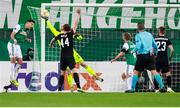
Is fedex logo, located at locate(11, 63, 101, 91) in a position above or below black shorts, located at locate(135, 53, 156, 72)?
below

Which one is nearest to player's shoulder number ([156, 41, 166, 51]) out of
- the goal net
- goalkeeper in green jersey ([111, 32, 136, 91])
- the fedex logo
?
goalkeeper in green jersey ([111, 32, 136, 91])

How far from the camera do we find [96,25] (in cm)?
2281

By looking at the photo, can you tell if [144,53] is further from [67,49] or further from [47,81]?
[47,81]

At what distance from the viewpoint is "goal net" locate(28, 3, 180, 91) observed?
1870cm

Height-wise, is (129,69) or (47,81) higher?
(129,69)

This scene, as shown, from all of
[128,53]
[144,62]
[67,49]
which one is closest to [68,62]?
[67,49]

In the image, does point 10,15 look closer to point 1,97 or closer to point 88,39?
point 88,39

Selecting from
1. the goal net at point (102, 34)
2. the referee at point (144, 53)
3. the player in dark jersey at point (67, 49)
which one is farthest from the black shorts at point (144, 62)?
Result: the goal net at point (102, 34)

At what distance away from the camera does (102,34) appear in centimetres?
2211

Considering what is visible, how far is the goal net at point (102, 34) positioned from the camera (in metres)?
18.7

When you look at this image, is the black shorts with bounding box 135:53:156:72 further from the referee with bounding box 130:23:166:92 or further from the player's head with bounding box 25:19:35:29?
the player's head with bounding box 25:19:35:29

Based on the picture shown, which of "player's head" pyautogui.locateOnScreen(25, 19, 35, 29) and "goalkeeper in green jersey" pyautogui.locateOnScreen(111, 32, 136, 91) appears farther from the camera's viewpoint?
"player's head" pyautogui.locateOnScreen(25, 19, 35, 29)

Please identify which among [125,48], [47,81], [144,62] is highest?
[125,48]

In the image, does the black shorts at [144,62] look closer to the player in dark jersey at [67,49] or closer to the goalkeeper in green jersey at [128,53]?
the player in dark jersey at [67,49]
